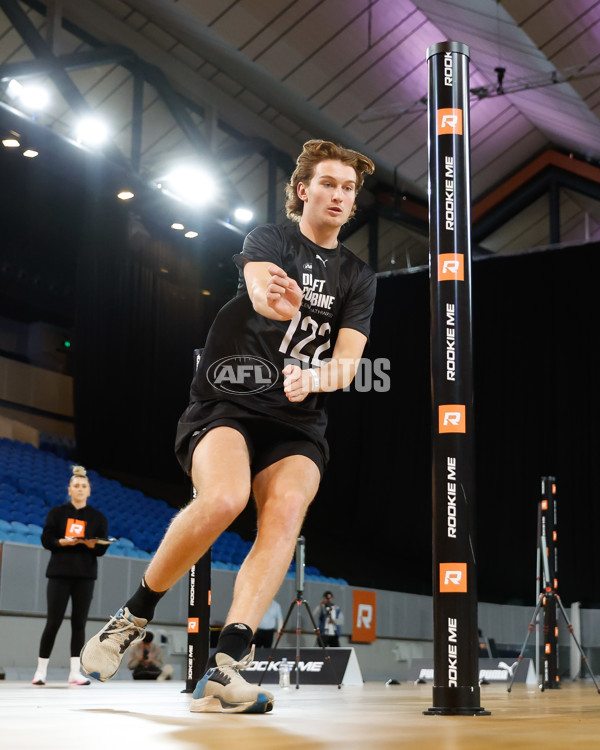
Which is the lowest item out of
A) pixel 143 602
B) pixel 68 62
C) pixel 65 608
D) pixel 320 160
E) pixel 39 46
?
pixel 65 608

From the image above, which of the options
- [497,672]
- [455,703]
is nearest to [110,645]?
[455,703]

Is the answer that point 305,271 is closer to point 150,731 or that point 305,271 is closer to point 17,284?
point 150,731

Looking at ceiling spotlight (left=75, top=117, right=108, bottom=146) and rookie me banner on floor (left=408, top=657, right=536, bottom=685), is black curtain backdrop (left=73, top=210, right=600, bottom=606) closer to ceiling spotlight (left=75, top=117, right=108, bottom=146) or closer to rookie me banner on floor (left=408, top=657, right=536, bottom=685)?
ceiling spotlight (left=75, top=117, right=108, bottom=146)

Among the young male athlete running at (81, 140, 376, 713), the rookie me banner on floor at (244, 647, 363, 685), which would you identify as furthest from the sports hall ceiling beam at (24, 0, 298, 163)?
the young male athlete running at (81, 140, 376, 713)

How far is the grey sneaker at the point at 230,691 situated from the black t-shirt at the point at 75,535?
4.57 metres

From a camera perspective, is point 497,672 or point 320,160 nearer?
point 320,160

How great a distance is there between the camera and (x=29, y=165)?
14.7 metres

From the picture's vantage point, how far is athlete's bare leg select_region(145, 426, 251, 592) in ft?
8.49

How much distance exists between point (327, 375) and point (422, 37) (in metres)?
13.2

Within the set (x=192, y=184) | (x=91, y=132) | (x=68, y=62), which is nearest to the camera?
(x=68, y=62)

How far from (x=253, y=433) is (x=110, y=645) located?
2.36ft

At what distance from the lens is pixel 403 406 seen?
1848 cm

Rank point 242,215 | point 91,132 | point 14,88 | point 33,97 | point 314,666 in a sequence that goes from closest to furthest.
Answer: point 314,666 → point 14,88 → point 33,97 → point 91,132 → point 242,215

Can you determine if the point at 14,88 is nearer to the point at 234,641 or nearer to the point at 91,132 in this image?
the point at 91,132
